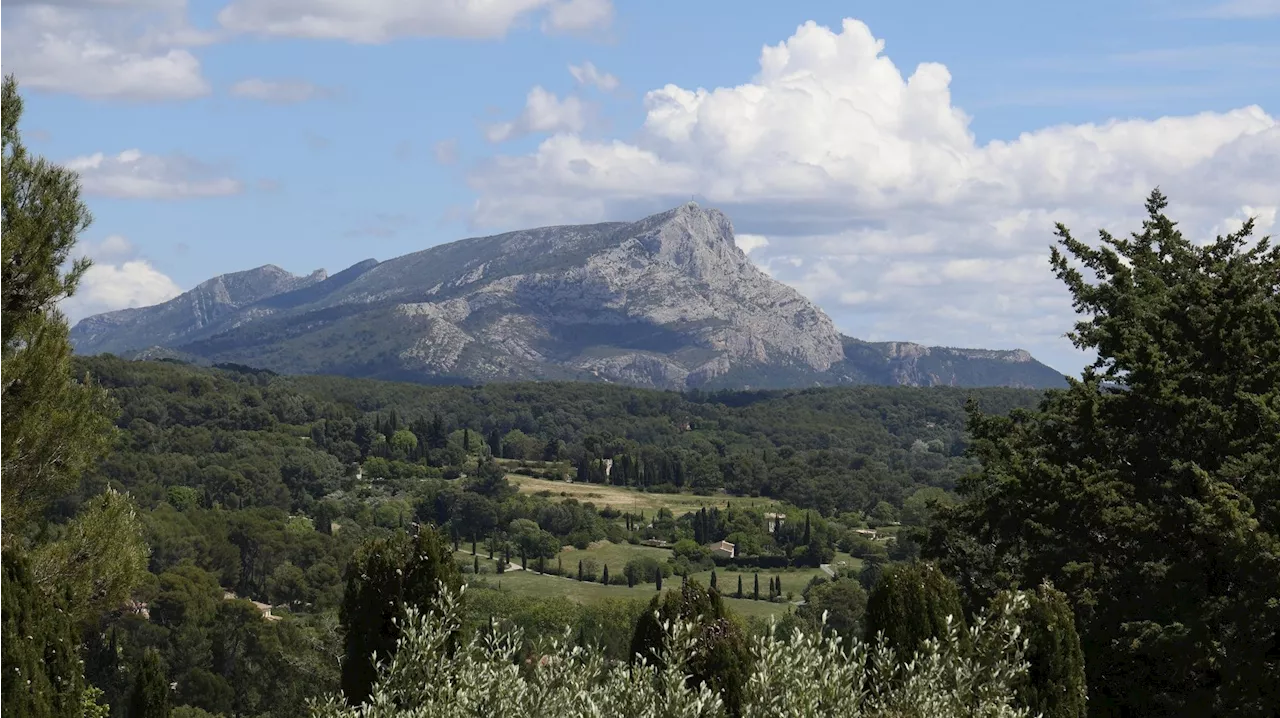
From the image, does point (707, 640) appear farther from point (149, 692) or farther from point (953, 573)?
point (149, 692)

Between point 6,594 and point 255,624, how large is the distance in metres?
79.9

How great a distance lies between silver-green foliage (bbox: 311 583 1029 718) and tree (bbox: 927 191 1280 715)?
10.6 meters

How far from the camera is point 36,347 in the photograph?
22.4 meters

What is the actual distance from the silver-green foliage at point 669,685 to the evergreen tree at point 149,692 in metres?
21.4

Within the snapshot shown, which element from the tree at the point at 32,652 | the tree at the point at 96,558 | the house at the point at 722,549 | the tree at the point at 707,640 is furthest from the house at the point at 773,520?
the tree at the point at 32,652

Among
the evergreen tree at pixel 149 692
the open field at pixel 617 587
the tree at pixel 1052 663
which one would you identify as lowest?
the open field at pixel 617 587

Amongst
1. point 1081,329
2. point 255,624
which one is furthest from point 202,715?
point 1081,329

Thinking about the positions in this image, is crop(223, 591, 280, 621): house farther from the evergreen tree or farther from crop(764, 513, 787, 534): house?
crop(764, 513, 787, 534): house

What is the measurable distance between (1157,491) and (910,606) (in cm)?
1126

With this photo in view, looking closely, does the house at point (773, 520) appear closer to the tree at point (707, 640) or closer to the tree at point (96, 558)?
the tree at point (707, 640)

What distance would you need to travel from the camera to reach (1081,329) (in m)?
35.9

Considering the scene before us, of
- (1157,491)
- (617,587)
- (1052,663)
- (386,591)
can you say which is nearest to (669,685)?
A: (386,591)

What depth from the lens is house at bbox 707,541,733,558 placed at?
A: 566 feet

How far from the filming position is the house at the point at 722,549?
17264cm
